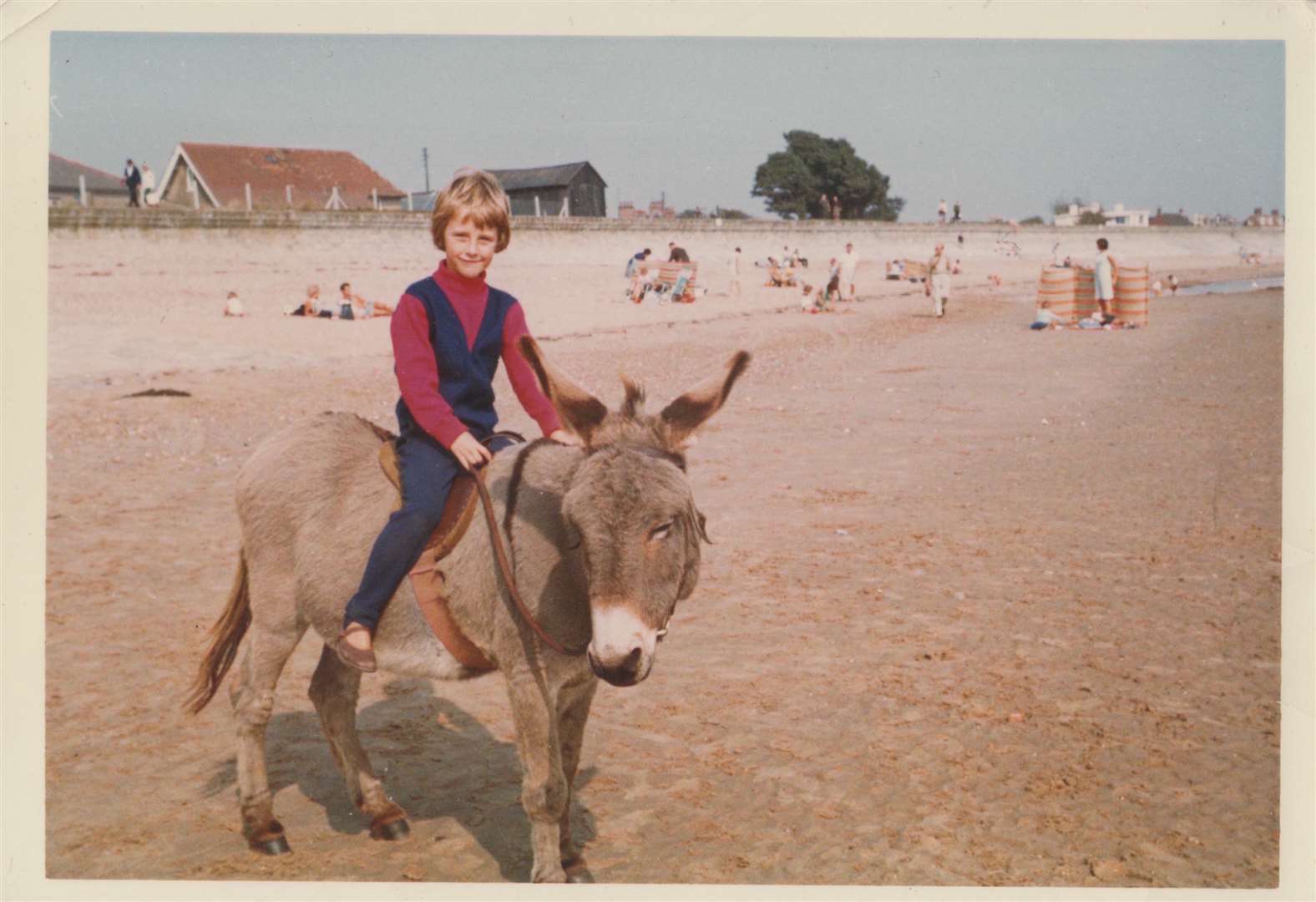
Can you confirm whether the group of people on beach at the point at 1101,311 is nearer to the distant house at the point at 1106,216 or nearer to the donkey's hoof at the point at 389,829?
the donkey's hoof at the point at 389,829

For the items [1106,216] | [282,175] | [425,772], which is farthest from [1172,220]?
[425,772]

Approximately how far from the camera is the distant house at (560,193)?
3438 cm

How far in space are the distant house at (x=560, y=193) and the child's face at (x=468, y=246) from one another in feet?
96.5

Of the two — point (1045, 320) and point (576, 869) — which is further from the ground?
point (1045, 320)

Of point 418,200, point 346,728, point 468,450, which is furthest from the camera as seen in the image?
point 418,200

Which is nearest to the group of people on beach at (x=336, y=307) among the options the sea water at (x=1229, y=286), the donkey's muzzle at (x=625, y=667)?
the donkey's muzzle at (x=625, y=667)

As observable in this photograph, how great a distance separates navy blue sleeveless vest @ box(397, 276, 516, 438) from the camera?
427 centimetres

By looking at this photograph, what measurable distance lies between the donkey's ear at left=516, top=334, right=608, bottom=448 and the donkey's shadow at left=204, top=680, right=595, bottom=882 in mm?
2166

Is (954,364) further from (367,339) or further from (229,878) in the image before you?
(229,878)

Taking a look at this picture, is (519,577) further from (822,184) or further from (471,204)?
(822,184)

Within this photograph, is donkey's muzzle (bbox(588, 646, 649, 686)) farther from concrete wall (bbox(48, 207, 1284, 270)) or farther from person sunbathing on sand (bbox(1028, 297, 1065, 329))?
person sunbathing on sand (bbox(1028, 297, 1065, 329))

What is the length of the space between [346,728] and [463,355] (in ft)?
6.67

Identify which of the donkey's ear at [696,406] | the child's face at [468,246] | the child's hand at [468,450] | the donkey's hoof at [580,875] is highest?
the child's face at [468,246]

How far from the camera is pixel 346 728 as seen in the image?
5.07 m
